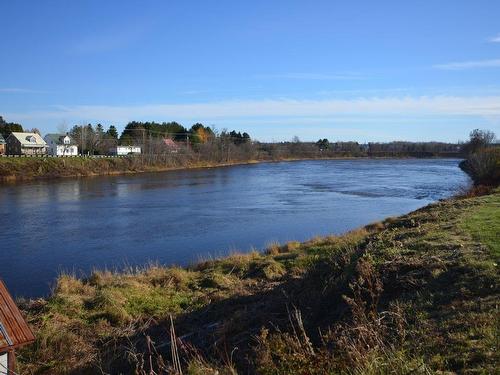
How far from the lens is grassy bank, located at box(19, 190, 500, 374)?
13.3 feet

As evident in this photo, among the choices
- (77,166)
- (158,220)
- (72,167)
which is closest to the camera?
(158,220)

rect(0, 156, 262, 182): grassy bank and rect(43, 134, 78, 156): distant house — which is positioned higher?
rect(43, 134, 78, 156): distant house

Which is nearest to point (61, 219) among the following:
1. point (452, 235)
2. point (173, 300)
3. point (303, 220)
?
point (303, 220)

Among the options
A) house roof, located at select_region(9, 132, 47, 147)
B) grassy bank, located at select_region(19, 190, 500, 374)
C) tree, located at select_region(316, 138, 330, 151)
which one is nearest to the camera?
grassy bank, located at select_region(19, 190, 500, 374)

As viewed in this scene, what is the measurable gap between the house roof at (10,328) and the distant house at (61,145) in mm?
82053

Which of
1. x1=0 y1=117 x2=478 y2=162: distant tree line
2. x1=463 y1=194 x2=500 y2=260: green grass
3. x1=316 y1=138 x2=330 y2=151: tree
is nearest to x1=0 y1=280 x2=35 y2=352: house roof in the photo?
x1=463 y1=194 x2=500 y2=260: green grass

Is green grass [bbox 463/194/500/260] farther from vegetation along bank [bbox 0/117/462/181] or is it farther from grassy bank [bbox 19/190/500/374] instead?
vegetation along bank [bbox 0/117/462/181]

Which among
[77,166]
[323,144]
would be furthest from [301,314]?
[323,144]

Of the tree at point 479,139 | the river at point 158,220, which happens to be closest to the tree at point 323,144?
the tree at point 479,139

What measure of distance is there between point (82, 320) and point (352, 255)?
5549mm

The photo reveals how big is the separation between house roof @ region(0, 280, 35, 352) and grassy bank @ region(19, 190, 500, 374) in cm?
118

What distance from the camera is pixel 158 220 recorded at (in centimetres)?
2773

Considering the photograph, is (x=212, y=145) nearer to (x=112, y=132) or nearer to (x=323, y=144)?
(x=112, y=132)

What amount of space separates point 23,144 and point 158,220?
6554cm
